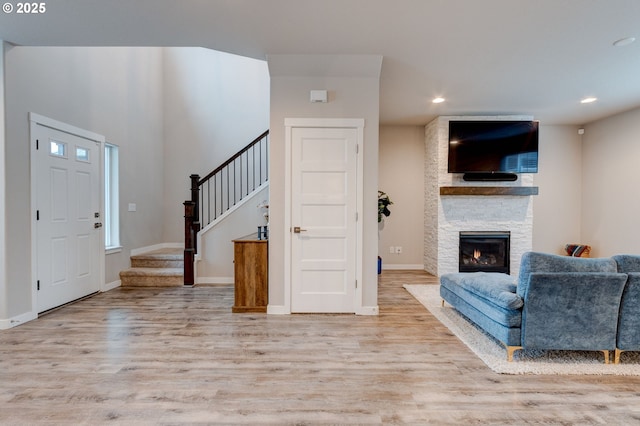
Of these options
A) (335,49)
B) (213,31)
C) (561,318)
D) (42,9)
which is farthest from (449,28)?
(42,9)

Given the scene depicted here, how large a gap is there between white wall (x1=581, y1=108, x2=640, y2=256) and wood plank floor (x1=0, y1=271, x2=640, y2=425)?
4.39 meters

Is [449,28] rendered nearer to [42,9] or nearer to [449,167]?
[449,167]

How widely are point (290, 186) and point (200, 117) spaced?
3.83 meters

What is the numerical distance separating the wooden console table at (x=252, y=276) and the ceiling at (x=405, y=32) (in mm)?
2212

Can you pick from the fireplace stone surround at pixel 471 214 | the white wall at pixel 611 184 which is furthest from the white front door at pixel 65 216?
the white wall at pixel 611 184

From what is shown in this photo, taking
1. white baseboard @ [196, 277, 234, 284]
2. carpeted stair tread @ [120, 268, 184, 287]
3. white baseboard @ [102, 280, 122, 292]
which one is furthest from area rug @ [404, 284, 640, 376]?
white baseboard @ [102, 280, 122, 292]

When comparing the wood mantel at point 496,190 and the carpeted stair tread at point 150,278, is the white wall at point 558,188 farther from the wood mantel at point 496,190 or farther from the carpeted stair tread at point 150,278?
the carpeted stair tread at point 150,278

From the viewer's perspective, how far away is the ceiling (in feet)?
8.62

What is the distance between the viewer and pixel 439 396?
2104mm

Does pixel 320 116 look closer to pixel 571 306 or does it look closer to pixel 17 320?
pixel 571 306

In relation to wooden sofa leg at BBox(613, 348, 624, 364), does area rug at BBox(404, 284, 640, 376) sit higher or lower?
lower

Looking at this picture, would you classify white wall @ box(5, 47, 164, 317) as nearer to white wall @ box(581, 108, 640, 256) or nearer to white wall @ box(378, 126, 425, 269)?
white wall @ box(378, 126, 425, 269)

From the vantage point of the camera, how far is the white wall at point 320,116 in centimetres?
362

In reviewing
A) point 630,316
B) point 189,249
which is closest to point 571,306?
point 630,316
